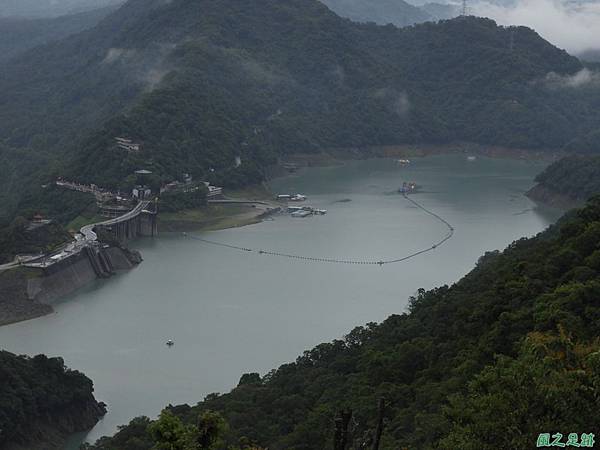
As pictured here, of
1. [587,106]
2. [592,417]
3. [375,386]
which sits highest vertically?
[592,417]

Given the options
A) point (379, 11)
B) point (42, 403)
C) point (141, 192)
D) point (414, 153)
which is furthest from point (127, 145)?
point (379, 11)

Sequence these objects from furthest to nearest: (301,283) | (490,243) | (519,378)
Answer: (490,243), (301,283), (519,378)

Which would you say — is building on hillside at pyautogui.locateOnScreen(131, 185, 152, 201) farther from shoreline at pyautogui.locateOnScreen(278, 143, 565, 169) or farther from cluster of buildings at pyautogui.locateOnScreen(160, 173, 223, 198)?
shoreline at pyautogui.locateOnScreen(278, 143, 565, 169)

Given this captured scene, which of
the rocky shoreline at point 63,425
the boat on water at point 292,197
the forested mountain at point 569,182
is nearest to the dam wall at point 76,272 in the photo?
the rocky shoreline at point 63,425

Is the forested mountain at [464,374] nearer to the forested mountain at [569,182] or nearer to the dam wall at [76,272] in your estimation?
the dam wall at [76,272]

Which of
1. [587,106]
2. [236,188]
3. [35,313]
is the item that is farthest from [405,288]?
[587,106]

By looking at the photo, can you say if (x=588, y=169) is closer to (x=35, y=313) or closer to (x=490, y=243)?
(x=490, y=243)

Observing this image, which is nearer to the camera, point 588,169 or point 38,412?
point 38,412

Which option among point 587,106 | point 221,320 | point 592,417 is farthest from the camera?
point 587,106

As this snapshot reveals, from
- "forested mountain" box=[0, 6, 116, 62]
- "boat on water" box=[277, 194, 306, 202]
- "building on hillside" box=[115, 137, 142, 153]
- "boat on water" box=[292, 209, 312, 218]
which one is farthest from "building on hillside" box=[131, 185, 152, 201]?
"forested mountain" box=[0, 6, 116, 62]

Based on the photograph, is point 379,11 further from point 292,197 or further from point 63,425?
point 63,425
